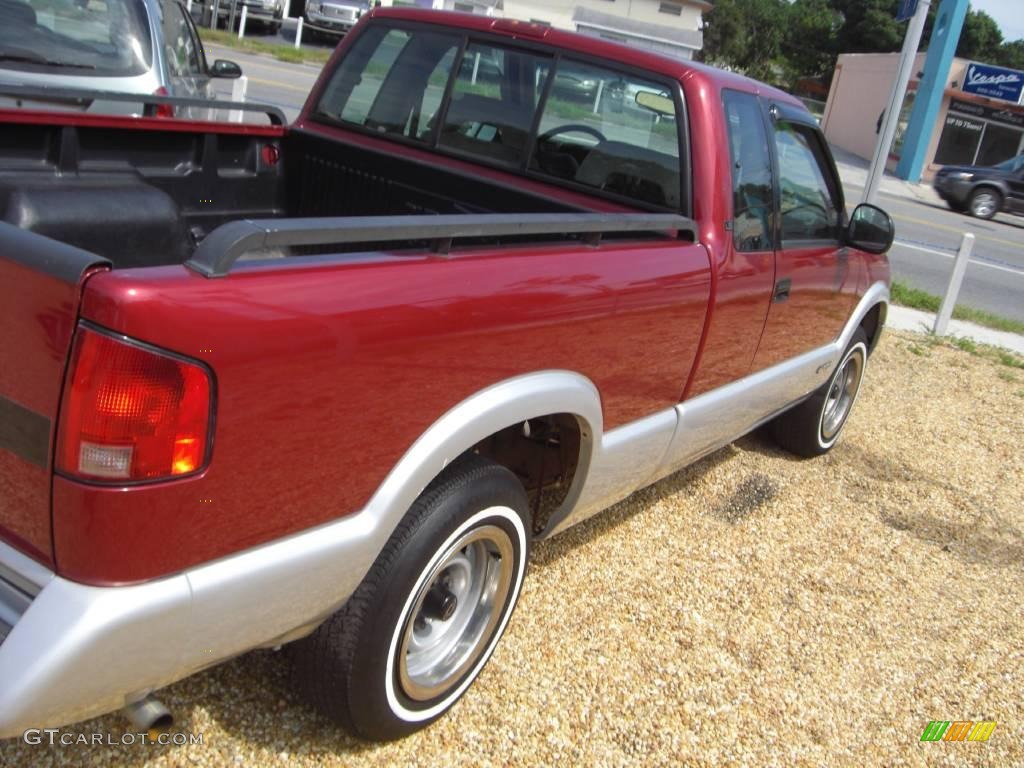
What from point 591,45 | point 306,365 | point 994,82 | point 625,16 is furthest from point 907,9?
point 625,16

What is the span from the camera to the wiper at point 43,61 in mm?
6054

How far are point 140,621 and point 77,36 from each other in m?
5.74

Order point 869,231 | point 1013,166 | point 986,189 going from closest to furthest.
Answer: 1. point 869,231
2. point 986,189
3. point 1013,166

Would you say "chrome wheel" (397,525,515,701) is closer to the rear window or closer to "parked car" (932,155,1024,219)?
the rear window

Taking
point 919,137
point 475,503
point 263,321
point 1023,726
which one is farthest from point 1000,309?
point 919,137

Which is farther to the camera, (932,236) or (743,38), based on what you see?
(743,38)

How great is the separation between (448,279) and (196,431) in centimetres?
72

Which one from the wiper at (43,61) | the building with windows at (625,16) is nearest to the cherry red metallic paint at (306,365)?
the wiper at (43,61)

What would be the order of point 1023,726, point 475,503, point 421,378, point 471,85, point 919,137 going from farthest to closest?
point 919,137 → point 471,85 → point 1023,726 → point 475,503 → point 421,378

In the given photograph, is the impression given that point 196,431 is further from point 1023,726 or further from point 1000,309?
point 1000,309

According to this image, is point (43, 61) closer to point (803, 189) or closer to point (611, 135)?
point (611, 135)

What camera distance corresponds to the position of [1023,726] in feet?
11.3

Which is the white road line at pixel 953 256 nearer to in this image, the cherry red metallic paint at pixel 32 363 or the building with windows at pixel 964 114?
the cherry red metallic paint at pixel 32 363

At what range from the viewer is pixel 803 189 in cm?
430
